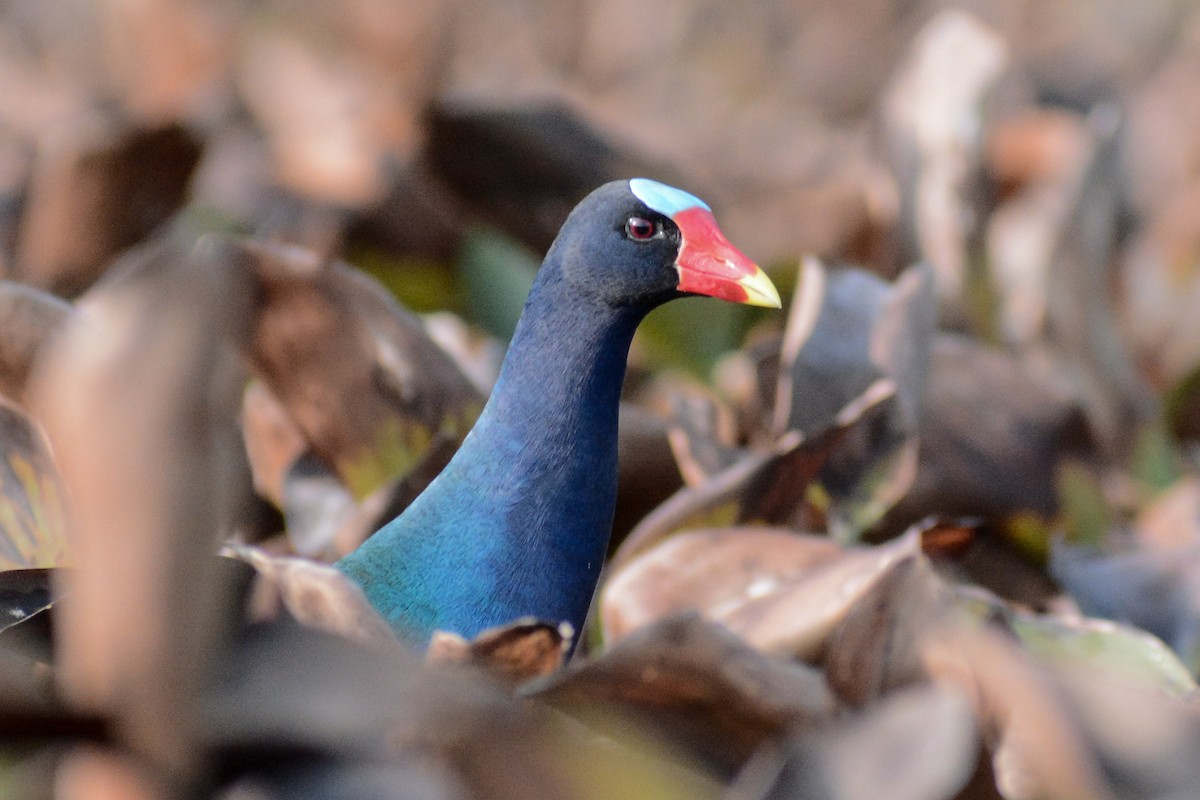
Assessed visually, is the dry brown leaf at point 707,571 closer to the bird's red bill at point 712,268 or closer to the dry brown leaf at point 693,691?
the bird's red bill at point 712,268

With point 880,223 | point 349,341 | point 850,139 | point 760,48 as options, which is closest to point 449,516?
point 349,341

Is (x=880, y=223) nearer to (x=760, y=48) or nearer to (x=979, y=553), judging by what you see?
(x=979, y=553)

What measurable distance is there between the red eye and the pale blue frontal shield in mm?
19

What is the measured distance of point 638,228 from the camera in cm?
128

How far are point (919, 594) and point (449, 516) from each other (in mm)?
484

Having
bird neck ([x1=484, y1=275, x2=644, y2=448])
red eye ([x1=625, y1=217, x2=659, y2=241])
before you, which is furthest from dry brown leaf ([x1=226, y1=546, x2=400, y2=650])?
red eye ([x1=625, y1=217, x2=659, y2=241])

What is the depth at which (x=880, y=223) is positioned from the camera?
202 centimetres

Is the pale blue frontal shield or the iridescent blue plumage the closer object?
the iridescent blue plumage

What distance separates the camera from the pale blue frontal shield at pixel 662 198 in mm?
1295

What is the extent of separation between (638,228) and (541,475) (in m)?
0.25

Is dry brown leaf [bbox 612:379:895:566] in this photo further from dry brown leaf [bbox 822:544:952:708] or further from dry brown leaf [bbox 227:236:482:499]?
dry brown leaf [bbox 822:544:952:708]

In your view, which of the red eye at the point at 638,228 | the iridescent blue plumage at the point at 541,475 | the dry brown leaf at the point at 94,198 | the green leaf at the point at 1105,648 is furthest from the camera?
the dry brown leaf at the point at 94,198

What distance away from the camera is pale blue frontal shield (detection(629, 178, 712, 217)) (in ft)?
4.25

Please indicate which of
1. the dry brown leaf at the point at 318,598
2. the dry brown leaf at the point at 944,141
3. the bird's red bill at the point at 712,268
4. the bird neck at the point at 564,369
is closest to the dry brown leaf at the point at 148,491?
the dry brown leaf at the point at 318,598
